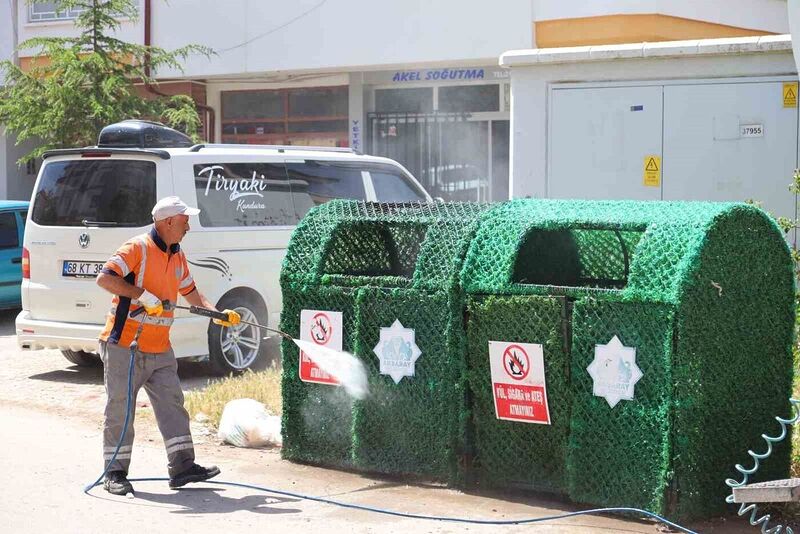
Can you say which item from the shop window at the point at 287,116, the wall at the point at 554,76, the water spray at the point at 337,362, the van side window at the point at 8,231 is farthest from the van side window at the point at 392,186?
the shop window at the point at 287,116

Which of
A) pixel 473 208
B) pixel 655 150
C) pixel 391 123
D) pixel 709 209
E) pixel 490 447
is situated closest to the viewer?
pixel 709 209

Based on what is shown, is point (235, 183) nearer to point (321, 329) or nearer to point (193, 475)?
point (321, 329)

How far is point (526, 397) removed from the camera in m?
6.43

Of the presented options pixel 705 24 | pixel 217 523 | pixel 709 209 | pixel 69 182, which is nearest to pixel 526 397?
pixel 709 209

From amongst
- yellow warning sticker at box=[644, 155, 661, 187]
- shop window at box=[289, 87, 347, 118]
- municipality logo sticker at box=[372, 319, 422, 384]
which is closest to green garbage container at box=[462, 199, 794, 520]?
municipality logo sticker at box=[372, 319, 422, 384]

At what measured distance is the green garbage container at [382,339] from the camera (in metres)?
6.81

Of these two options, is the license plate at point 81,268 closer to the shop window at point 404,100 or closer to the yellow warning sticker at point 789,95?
the yellow warning sticker at point 789,95

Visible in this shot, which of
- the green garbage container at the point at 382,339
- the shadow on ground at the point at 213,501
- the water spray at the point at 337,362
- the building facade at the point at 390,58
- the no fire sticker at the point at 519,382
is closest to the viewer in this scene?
the no fire sticker at the point at 519,382

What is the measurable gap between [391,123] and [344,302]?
512 inches

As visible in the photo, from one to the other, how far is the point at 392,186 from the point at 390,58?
6842mm

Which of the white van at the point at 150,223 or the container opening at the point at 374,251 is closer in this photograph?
the container opening at the point at 374,251

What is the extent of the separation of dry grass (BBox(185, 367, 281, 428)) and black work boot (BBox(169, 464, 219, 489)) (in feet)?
5.42

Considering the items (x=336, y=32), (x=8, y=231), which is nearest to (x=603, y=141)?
(x=8, y=231)

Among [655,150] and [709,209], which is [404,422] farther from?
[655,150]
